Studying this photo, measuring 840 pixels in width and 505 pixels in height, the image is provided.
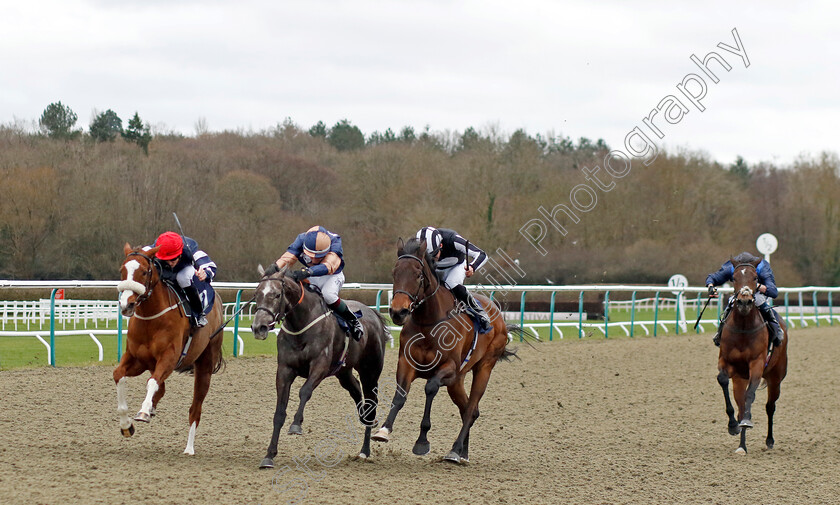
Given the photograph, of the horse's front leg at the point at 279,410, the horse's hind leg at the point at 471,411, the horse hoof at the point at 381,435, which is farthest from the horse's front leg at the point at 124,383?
the horse's hind leg at the point at 471,411

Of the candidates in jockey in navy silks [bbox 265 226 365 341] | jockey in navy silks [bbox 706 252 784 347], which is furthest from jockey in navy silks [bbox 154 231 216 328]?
jockey in navy silks [bbox 706 252 784 347]

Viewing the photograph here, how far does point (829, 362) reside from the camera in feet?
46.9

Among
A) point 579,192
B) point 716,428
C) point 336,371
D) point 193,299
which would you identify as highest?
point 579,192

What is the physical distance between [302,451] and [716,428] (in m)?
4.28

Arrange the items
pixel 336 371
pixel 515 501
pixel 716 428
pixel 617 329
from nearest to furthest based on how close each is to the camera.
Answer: pixel 515 501, pixel 336 371, pixel 716 428, pixel 617 329

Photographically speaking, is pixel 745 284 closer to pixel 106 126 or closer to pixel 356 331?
pixel 356 331

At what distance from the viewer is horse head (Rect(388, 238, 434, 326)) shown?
5871mm

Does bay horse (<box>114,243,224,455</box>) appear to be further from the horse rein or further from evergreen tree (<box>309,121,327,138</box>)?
evergreen tree (<box>309,121,327,138</box>)

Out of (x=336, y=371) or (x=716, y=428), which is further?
(x=716, y=428)

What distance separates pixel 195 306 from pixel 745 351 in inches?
187

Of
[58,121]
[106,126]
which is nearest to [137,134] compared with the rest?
[106,126]

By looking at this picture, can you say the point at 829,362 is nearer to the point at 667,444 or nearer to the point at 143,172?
the point at 667,444

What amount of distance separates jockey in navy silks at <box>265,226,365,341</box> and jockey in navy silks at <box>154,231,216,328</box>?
70cm

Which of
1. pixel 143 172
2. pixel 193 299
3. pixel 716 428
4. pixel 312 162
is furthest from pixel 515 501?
pixel 312 162
